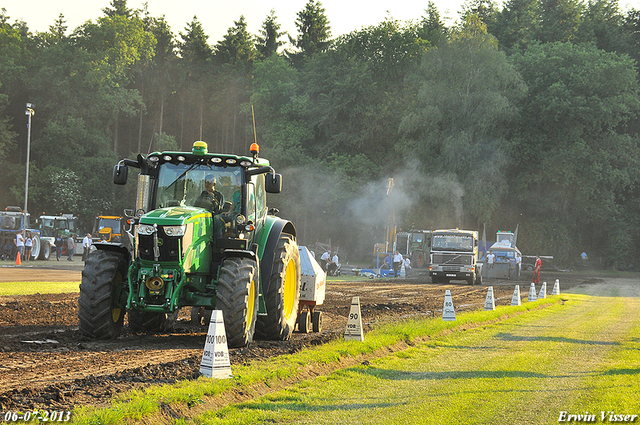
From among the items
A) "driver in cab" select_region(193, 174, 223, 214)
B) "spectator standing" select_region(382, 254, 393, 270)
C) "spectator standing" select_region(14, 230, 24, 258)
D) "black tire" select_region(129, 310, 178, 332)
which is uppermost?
"driver in cab" select_region(193, 174, 223, 214)

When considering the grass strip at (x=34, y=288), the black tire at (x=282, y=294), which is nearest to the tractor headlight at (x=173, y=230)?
the black tire at (x=282, y=294)

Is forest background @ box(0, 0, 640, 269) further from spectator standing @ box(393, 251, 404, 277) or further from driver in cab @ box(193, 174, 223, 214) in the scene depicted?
driver in cab @ box(193, 174, 223, 214)

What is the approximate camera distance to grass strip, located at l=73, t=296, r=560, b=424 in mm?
5977

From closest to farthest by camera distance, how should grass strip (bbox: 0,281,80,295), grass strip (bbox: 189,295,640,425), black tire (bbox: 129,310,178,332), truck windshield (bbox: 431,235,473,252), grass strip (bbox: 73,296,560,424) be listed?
grass strip (bbox: 73,296,560,424) < grass strip (bbox: 189,295,640,425) < black tire (bbox: 129,310,178,332) < grass strip (bbox: 0,281,80,295) < truck windshield (bbox: 431,235,473,252)

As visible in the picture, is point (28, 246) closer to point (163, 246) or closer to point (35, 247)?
point (35, 247)

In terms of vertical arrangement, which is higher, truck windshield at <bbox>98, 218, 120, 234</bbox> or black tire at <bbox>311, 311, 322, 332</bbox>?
truck windshield at <bbox>98, 218, 120, 234</bbox>

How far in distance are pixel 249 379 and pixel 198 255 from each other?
2920 mm

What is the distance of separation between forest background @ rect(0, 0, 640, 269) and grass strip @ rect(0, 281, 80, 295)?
32870mm

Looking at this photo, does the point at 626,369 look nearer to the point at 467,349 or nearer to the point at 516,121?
the point at 467,349

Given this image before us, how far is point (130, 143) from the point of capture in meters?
82.4

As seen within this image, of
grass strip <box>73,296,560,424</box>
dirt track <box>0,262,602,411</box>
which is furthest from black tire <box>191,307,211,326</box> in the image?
grass strip <box>73,296,560,424</box>

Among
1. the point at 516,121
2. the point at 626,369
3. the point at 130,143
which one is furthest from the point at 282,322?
the point at 130,143

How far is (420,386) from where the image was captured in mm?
8367

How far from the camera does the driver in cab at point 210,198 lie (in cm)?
1084
